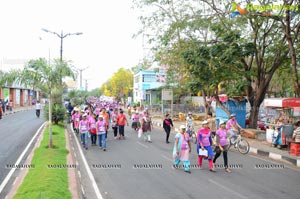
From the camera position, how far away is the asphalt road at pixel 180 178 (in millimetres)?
8617

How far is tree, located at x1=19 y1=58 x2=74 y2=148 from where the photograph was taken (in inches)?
524

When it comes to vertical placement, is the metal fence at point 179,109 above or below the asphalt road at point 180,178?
above

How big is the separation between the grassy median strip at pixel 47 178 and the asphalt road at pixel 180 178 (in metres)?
0.74

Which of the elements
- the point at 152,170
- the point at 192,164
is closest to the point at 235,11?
the point at 192,164

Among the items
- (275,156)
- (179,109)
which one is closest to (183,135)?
(275,156)

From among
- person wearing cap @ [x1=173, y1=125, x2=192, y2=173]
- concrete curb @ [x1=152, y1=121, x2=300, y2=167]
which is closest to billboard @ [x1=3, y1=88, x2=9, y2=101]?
concrete curb @ [x1=152, y1=121, x2=300, y2=167]

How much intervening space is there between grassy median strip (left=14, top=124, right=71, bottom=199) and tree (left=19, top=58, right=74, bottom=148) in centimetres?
234

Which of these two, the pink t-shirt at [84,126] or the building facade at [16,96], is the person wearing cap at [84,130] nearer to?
the pink t-shirt at [84,126]

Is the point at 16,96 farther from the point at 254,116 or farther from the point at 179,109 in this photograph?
the point at 254,116

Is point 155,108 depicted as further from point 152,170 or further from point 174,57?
point 152,170

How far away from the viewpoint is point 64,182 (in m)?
8.56

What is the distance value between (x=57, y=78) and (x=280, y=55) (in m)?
13.1

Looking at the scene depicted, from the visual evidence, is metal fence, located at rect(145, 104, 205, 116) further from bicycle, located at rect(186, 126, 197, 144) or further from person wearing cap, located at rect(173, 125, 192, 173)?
person wearing cap, located at rect(173, 125, 192, 173)

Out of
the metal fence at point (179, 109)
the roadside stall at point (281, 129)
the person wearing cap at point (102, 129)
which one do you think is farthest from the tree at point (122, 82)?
the person wearing cap at point (102, 129)
